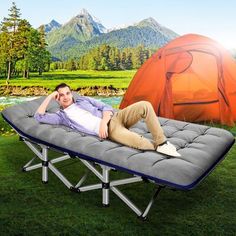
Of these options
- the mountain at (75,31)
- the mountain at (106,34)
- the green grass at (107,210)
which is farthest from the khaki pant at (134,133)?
the mountain at (75,31)

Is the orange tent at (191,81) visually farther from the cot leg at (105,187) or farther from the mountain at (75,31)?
the mountain at (75,31)

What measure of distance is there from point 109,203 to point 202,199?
712 millimetres

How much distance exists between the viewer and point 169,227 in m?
2.88

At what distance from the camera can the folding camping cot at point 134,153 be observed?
9.05 ft

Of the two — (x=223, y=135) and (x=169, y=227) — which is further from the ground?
(x=223, y=135)

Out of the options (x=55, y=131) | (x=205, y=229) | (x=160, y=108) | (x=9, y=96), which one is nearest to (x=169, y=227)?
(x=205, y=229)

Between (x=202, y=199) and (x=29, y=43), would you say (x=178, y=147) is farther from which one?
(x=29, y=43)

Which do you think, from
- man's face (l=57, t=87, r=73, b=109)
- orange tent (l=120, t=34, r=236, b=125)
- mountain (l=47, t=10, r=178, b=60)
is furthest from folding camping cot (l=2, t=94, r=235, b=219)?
mountain (l=47, t=10, r=178, b=60)

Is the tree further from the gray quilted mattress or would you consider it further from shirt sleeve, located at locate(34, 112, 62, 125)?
shirt sleeve, located at locate(34, 112, 62, 125)

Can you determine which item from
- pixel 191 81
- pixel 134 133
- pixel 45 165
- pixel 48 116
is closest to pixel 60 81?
pixel 191 81

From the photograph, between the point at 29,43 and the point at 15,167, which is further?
the point at 29,43

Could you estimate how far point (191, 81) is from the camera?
665cm

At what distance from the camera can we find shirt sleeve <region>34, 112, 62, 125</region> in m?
3.83

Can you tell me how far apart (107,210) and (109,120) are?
745 millimetres
